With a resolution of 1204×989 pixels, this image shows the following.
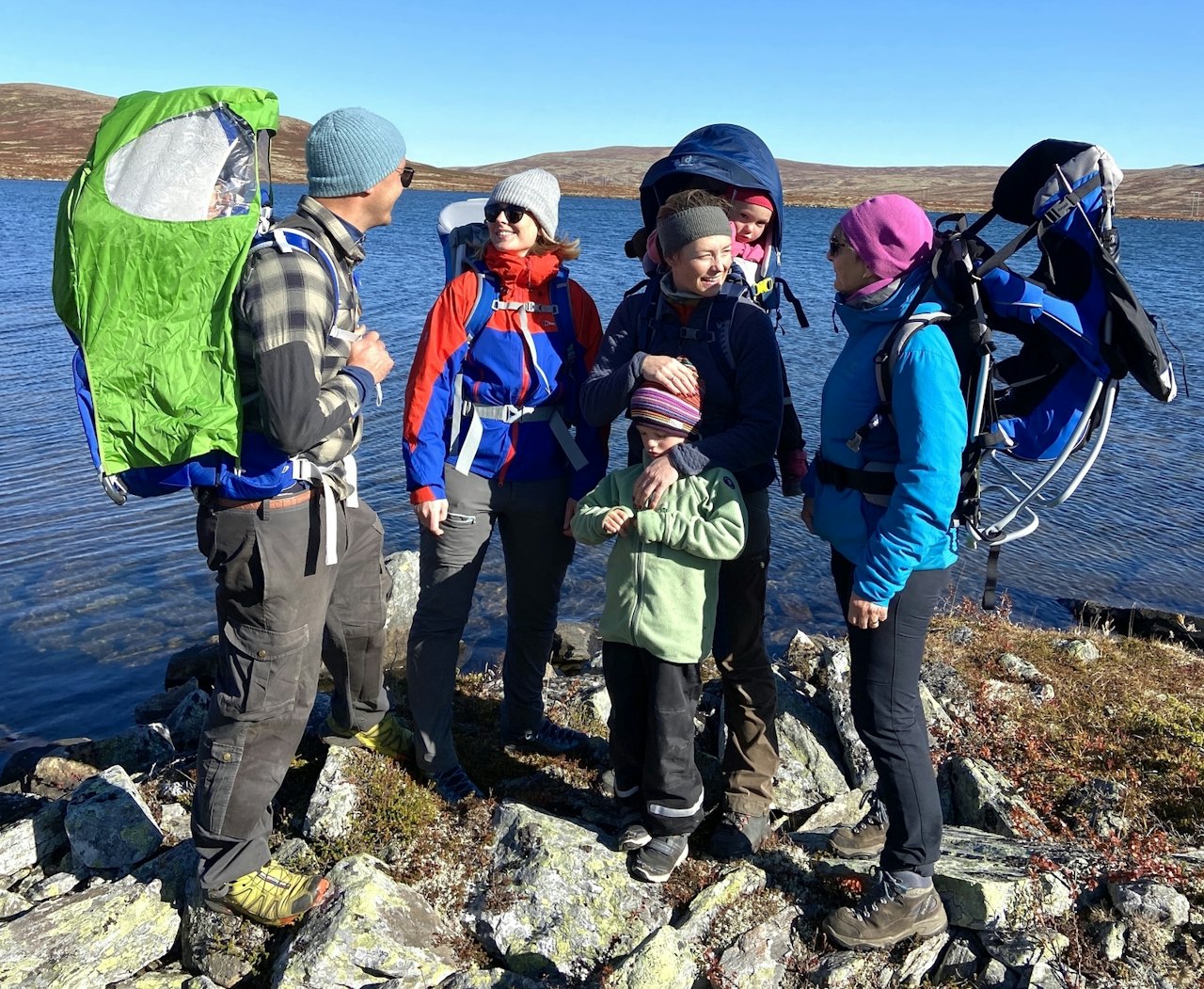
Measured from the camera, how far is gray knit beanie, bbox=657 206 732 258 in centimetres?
389

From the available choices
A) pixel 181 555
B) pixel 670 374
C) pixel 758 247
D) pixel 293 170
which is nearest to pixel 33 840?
pixel 670 374

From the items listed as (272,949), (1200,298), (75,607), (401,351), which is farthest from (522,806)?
(1200,298)

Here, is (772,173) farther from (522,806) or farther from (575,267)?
(575,267)

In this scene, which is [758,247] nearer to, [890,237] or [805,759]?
[890,237]

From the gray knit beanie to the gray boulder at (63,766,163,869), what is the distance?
12.8ft

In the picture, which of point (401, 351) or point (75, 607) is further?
point (401, 351)

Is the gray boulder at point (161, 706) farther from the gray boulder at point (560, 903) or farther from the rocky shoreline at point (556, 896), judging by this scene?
the gray boulder at point (560, 903)

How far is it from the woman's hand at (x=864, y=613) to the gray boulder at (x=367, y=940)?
2.28 m

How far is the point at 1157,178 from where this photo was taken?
192 metres

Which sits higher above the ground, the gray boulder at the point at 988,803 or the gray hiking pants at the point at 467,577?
the gray hiking pants at the point at 467,577

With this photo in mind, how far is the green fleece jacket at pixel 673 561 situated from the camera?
13.1ft

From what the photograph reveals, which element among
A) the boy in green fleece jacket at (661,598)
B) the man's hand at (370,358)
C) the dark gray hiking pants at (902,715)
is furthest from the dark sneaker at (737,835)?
the man's hand at (370,358)

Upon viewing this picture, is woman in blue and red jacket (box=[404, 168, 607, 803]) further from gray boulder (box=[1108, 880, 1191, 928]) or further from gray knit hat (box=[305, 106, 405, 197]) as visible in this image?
gray boulder (box=[1108, 880, 1191, 928])

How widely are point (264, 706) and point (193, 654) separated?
19.3 feet
